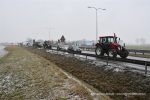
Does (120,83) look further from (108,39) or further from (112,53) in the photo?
(108,39)

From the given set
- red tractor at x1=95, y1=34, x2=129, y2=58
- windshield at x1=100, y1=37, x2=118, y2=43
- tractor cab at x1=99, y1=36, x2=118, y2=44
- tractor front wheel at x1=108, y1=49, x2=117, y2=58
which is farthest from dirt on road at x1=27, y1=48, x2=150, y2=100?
windshield at x1=100, y1=37, x2=118, y2=43

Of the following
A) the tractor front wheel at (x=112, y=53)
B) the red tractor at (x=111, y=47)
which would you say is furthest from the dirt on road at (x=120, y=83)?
the red tractor at (x=111, y=47)

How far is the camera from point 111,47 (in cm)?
2411

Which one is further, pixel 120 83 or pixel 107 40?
pixel 107 40

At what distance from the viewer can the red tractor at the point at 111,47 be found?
23.6 metres

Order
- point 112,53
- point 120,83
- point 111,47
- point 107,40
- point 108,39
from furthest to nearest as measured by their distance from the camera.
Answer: point 107,40 < point 108,39 < point 111,47 < point 112,53 < point 120,83

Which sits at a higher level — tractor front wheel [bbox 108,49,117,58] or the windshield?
the windshield

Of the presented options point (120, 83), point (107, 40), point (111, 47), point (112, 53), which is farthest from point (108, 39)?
point (120, 83)

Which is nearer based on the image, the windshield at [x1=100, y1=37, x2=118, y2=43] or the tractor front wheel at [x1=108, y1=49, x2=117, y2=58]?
the tractor front wheel at [x1=108, y1=49, x2=117, y2=58]

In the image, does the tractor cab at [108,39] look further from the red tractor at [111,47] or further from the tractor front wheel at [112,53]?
the tractor front wheel at [112,53]

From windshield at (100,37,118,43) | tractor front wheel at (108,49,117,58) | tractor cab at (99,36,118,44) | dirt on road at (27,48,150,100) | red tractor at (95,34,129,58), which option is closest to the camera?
dirt on road at (27,48,150,100)

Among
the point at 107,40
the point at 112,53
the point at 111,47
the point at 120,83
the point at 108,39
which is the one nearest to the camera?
the point at 120,83

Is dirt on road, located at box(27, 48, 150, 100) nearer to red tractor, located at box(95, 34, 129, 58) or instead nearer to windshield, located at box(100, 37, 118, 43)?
red tractor, located at box(95, 34, 129, 58)

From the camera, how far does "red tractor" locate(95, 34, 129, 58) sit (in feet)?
77.6
